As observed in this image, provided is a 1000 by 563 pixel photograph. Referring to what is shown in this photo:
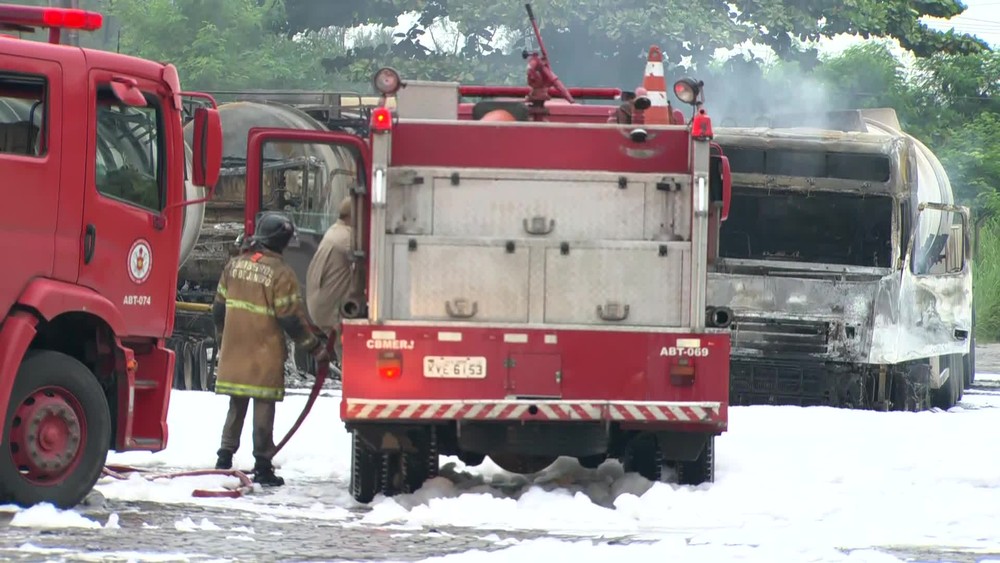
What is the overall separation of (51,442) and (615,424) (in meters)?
3.11

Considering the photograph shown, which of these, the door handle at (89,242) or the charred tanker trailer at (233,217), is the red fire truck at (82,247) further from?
the charred tanker trailer at (233,217)

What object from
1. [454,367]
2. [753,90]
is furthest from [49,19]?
[753,90]

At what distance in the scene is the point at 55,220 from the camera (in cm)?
916

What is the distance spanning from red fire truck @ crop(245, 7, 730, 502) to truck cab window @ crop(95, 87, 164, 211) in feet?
2.10

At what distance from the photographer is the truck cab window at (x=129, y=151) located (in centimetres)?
957

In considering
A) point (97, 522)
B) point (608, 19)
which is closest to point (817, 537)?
point (97, 522)

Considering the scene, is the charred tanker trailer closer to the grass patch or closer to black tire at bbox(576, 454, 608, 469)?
black tire at bbox(576, 454, 608, 469)

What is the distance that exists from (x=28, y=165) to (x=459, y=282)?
2449 millimetres

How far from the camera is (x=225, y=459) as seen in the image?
1145 cm

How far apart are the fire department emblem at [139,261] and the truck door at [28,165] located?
675mm

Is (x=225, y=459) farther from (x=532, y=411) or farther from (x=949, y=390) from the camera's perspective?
(x=949, y=390)

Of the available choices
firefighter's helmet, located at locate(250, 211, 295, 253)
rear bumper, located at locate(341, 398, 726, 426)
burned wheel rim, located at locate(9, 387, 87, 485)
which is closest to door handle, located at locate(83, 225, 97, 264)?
burned wheel rim, located at locate(9, 387, 87, 485)

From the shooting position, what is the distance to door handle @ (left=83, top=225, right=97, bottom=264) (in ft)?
30.7

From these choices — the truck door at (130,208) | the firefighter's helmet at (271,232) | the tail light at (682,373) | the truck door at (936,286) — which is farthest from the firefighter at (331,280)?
the truck door at (936,286)
